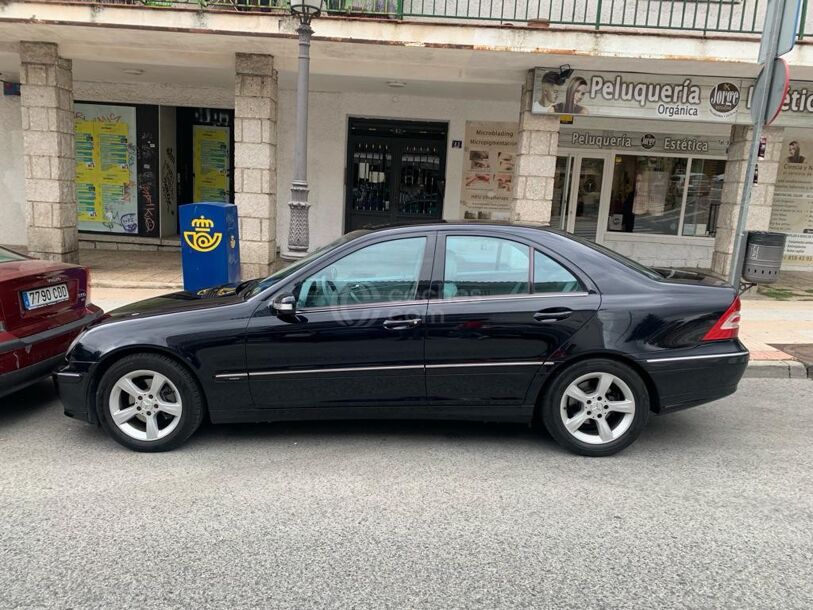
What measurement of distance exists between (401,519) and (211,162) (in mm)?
11802

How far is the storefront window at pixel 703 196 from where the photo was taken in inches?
509

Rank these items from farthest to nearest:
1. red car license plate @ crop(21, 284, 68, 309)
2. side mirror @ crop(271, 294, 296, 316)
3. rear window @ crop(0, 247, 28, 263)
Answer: rear window @ crop(0, 247, 28, 263) < red car license plate @ crop(21, 284, 68, 309) < side mirror @ crop(271, 294, 296, 316)

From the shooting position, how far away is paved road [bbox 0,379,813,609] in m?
2.86

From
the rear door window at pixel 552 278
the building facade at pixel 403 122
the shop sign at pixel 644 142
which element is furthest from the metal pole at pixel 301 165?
the shop sign at pixel 644 142

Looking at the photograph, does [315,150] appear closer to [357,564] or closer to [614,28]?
[614,28]

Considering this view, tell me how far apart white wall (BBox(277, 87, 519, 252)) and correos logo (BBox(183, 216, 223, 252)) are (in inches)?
198

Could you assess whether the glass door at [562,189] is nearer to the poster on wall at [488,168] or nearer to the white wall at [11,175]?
the poster on wall at [488,168]

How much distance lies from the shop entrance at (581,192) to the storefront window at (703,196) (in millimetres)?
1724

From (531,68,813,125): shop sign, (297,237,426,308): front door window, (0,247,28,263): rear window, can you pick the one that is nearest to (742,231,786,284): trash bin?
(531,68,813,125): shop sign

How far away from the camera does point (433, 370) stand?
4.21 m

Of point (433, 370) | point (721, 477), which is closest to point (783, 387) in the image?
point (721, 477)

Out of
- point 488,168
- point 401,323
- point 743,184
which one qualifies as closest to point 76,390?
point 401,323

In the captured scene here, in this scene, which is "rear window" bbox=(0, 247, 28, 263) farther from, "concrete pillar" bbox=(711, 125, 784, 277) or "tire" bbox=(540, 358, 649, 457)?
"concrete pillar" bbox=(711, 125, 784, 277)

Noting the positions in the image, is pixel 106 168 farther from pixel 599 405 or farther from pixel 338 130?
pixel 599 405
